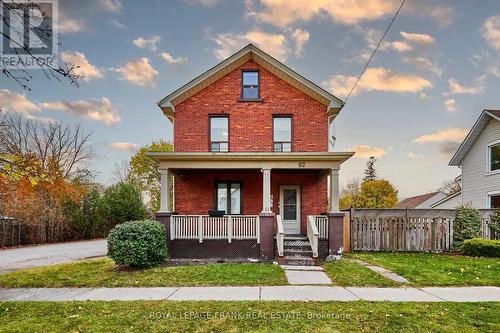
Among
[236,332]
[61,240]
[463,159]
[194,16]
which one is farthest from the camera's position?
[61,240]

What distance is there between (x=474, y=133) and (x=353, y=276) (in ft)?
50.0

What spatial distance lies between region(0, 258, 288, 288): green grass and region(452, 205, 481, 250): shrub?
8.14 meters

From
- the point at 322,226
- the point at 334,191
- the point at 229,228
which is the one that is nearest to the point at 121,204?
the point at 229,228

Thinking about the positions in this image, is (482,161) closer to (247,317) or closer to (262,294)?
(262,294)

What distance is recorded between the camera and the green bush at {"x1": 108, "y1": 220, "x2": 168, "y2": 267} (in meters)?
9.18

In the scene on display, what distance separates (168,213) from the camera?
11141 millimetres

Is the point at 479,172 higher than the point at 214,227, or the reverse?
the point at 479,172

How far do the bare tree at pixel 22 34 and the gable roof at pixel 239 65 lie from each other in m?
7.46

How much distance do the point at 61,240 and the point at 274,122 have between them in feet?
59.6

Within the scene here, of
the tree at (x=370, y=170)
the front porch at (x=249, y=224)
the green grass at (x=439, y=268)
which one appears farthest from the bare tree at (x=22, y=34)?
the tree at (x=370, y=170)

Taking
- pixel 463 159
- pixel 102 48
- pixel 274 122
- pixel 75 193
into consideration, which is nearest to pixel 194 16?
pixel 102 48

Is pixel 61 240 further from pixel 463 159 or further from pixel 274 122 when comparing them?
pixel 463 159

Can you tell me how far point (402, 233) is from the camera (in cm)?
1282

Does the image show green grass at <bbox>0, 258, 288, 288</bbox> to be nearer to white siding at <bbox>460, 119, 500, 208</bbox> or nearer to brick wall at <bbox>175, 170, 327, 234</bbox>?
brick wall at <bbox>175, 170, 327, 234</bbox>
